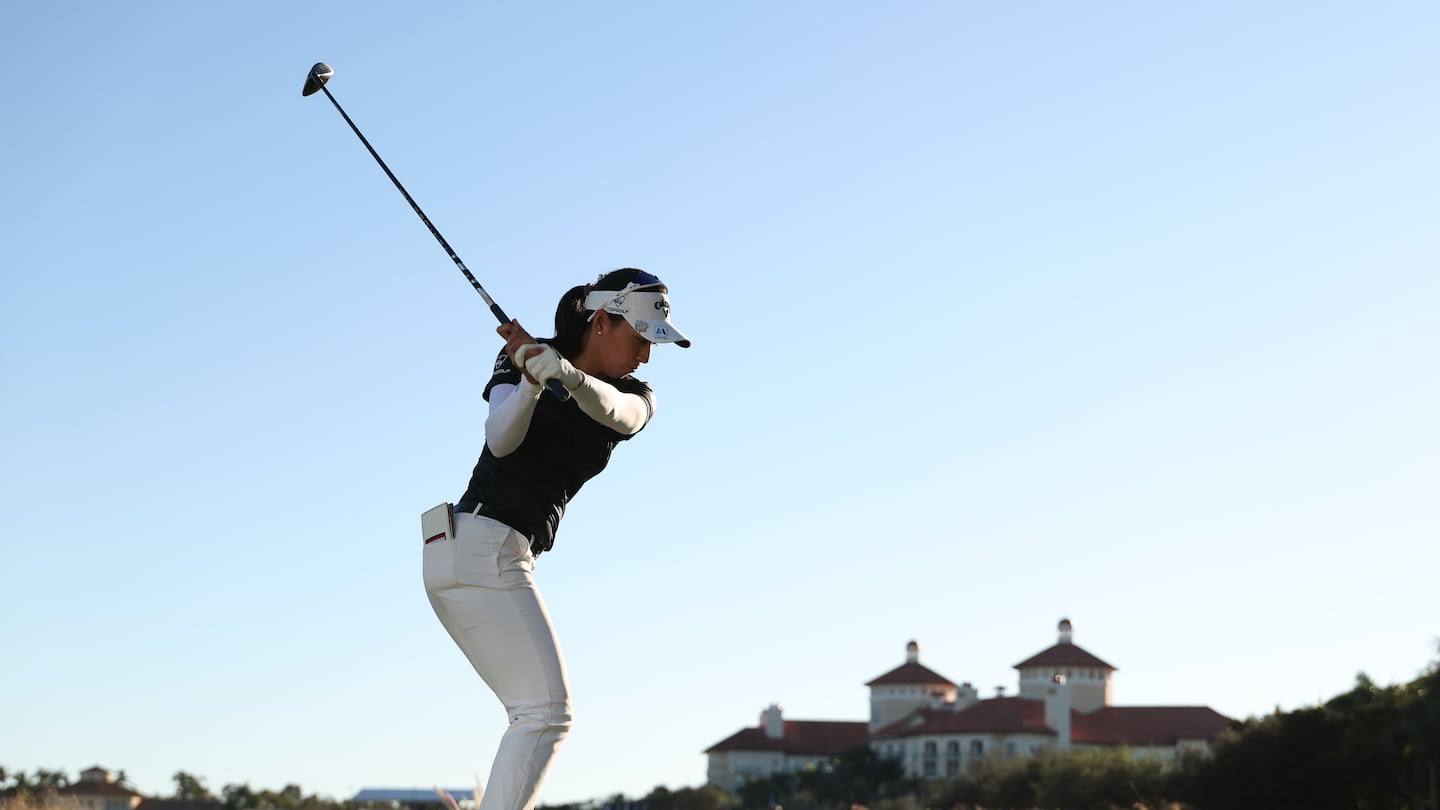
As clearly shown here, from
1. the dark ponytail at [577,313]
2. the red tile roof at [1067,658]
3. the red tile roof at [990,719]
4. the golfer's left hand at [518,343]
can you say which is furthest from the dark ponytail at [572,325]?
the red tile roof at [1067,658]

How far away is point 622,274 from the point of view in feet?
22.6

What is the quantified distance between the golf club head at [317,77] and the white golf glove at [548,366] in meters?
2.19

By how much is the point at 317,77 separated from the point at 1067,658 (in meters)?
194

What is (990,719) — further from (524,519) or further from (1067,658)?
(524,519)

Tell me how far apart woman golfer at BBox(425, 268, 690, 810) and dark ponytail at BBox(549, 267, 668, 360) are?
0.06m

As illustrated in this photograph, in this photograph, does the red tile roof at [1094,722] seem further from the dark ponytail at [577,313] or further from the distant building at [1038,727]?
the dark ponytail at [577,313]

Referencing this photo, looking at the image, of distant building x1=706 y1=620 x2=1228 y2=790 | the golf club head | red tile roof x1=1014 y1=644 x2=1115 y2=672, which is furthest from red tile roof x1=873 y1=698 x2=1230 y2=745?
the golf club head

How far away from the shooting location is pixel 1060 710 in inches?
7028

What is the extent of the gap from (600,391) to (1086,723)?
598 feet

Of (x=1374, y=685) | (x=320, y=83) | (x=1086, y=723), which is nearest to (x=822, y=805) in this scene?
(x=1086, y=723)

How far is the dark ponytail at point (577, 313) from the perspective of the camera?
689cm

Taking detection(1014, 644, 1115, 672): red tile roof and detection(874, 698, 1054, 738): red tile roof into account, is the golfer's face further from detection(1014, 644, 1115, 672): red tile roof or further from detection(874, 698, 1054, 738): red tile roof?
detection(1014, 644, 1115, 672): red tile roof

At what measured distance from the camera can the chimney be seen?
177 meters

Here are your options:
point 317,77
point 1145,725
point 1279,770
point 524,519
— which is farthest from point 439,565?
point 1145,725
